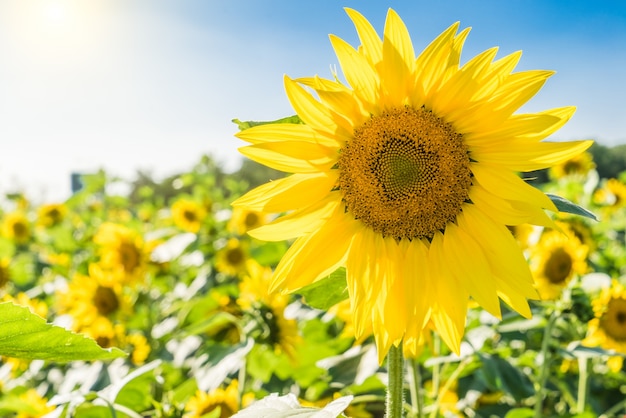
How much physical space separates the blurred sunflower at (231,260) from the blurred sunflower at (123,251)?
552 mm

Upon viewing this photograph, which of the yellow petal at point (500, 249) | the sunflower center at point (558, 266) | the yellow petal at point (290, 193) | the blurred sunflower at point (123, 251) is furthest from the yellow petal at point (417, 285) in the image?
the blurred sunflower at point (123, 251)

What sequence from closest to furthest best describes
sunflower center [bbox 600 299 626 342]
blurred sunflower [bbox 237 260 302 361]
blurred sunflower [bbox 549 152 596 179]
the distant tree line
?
sunflower center [bbox 600 299 626 342] → blurred sunflower [bbox 237 260 302 361] → blurred sunflower [bbox 549 152 596 179] → the distant tree line

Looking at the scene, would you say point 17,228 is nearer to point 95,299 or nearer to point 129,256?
point 129,256

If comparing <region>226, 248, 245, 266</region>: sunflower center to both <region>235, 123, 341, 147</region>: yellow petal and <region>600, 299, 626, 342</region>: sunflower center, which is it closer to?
<region>600, 299, 626, 342</region>: sunflower center

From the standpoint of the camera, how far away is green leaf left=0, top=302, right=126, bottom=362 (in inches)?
33.8

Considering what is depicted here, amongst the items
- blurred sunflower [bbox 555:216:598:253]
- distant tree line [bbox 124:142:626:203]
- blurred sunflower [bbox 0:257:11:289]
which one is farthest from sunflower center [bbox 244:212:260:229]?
distant tree line [bbox 124:142:626:203]

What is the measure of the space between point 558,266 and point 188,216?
127 inches

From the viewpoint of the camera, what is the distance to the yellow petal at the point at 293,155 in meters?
1.10

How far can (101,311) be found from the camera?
326cm

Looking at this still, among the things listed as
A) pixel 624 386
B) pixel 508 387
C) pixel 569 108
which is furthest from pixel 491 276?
pixel 624 386

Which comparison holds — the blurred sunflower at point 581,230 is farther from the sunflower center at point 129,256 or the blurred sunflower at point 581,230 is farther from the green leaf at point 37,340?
the green leaf at point 37,340

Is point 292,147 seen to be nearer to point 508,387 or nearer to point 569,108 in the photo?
point 569,108

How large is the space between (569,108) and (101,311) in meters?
2.89

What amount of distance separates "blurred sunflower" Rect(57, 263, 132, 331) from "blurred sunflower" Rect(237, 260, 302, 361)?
3.61 ft
